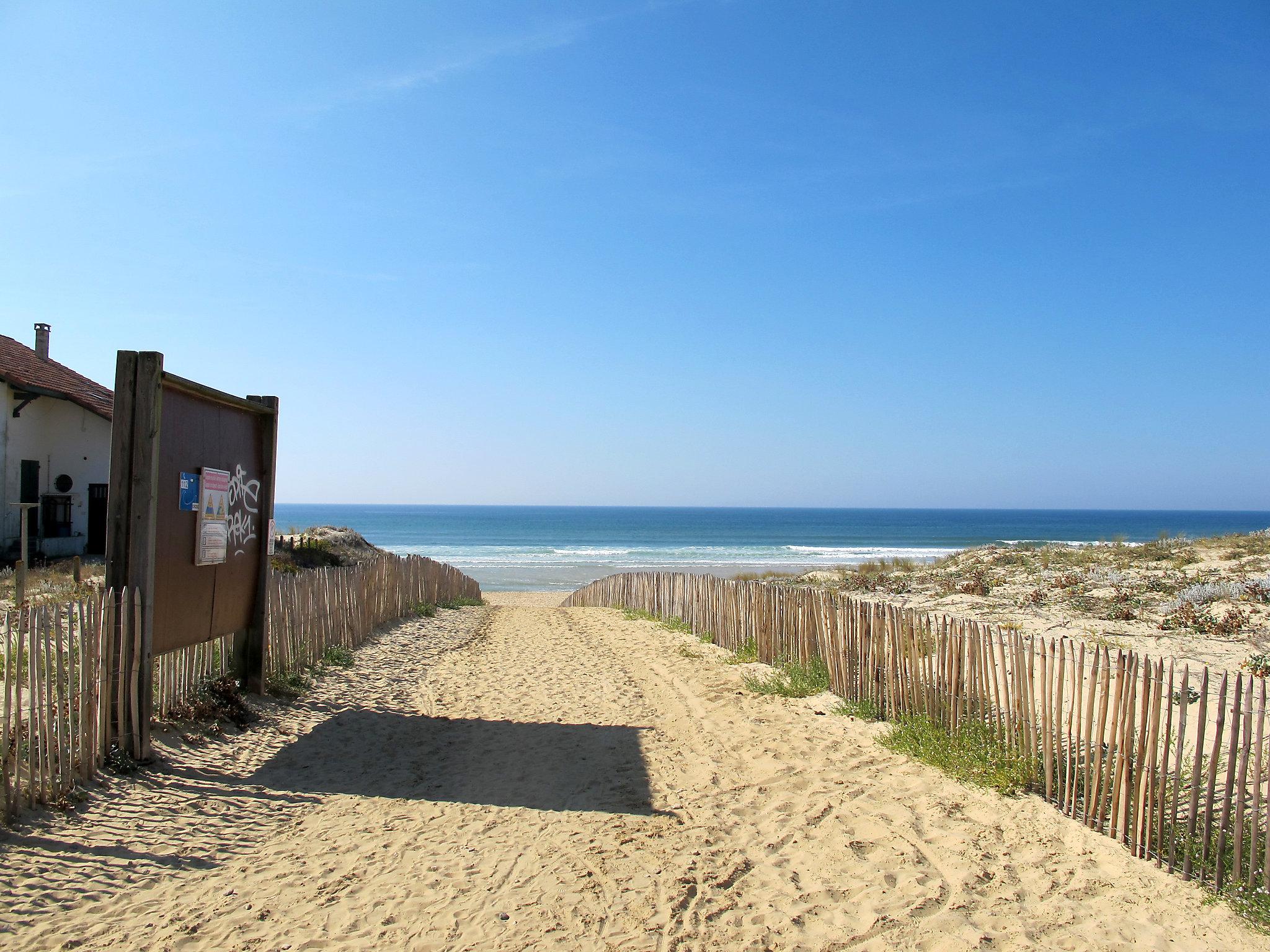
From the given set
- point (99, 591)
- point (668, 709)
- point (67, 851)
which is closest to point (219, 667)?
point (99, 591)

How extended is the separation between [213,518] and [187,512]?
0.36 meters

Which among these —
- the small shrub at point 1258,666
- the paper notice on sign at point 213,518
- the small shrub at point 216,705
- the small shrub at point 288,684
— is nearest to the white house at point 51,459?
the small shrub at point 288,684

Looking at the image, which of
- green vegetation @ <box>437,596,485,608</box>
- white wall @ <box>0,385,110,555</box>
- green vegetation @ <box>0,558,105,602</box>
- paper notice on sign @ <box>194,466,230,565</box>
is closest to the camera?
paper notice on sign @ <box>194,466,230,565</box>

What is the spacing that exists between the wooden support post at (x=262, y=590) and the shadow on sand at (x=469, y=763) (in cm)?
93

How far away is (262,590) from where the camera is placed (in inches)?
297

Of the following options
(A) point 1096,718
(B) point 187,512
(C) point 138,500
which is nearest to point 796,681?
(A) point 1096,718

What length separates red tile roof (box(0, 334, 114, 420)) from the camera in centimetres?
1705

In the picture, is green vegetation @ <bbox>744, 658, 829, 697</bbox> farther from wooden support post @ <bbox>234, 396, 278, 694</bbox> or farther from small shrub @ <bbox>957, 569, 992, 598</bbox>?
small shrub @ <bbox>957, 569, 992, 598</bbox>

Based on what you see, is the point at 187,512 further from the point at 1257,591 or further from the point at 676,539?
the point at 676,539

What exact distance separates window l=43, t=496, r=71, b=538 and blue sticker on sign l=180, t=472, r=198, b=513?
14820mm

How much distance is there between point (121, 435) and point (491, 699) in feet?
14.4

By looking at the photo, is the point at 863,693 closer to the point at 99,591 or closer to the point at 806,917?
the point at 806,917

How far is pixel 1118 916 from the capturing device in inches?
150

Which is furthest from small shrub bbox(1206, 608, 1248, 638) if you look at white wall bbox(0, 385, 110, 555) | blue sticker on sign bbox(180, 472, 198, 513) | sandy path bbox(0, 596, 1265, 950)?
white wall bbox(0, 385, 110, 555)
